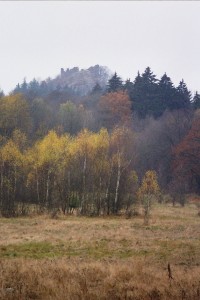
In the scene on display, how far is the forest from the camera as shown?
120ft

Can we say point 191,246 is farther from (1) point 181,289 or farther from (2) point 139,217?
(2) point 139,217

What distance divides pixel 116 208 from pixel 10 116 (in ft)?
100

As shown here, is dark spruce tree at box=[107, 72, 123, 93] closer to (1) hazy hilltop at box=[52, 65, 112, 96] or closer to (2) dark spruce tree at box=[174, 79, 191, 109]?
(2) dark spruce tree at box=[174, 79, 191, 109]

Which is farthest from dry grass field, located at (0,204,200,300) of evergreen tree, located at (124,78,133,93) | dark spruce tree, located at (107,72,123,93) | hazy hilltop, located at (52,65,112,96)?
hazy hilltop, located at (52,65,112,96)

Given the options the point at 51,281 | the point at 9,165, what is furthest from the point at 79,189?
the point at 51,281

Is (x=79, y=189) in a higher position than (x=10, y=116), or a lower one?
lower

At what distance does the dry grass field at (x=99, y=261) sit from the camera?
902 cm

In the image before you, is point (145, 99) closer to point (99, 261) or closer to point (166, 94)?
point (166, 94)

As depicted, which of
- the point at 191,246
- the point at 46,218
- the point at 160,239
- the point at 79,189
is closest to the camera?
the point at 191,246

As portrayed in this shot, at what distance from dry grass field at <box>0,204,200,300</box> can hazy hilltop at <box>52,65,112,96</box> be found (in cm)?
12021

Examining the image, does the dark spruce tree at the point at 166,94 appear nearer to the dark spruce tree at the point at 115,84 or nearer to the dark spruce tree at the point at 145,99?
the dark spruce tree at the point at 145,99

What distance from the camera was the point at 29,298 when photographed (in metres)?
8.77

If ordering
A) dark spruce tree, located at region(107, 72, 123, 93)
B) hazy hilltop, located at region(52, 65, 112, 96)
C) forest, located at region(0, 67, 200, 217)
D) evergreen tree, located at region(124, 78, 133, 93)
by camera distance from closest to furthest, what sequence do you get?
forest, located at region(0, 67, 200, 217) → dark spruce tree, located at region(107, 72, 123, 93) → evergreen tree, located at region(124, 78, 133, 93) → hazy hilltop, located at region(52, 65, 112, 96)

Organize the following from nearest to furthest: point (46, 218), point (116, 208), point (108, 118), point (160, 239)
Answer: point (160, 239) → point (46, 218) → point (116, 208) → point (108, 118)
